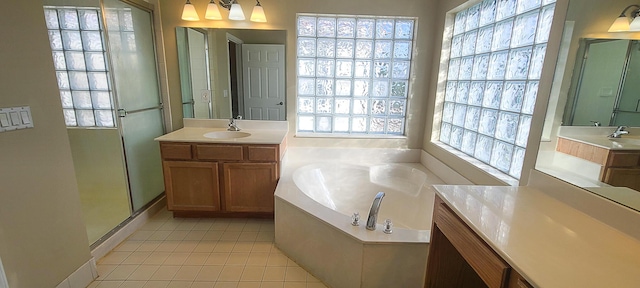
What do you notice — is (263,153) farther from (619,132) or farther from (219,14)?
(619,132)

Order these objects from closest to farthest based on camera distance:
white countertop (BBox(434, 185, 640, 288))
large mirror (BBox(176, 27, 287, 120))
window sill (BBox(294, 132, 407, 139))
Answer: white countertop (BBox(434, 185, 640, 288))
large mirror (BBox(176, 27, 287, 120))
window sill (BBox(294, 132, 407, 139))

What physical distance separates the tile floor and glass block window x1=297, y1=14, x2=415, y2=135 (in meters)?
1.24

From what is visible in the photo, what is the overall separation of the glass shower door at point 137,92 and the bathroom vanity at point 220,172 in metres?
0.31

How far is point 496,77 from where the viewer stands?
1849 millimetres

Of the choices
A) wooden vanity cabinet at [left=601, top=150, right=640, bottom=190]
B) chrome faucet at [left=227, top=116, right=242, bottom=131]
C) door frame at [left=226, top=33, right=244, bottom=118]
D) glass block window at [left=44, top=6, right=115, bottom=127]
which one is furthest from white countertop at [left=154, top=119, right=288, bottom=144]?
wooden vanity cabinet at [left=601, top=150, right=640, bottom=190]

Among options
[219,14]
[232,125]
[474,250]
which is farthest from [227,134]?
[474,250]

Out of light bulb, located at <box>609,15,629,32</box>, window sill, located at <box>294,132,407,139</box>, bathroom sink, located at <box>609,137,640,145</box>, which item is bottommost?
window sill, located at <box>294,132,407,139</box>

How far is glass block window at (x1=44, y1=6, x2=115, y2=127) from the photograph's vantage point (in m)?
1.87

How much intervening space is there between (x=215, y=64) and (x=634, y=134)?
2.85 metres

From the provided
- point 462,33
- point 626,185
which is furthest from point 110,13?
point 626,185

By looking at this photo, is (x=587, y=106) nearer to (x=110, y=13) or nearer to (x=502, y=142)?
(x=502, y=142)

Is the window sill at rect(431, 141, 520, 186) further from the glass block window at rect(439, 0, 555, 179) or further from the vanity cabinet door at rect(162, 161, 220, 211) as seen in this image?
the vanity cabinet door at rect(162, 161, 220, 211)

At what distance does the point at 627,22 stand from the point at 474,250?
103 cm

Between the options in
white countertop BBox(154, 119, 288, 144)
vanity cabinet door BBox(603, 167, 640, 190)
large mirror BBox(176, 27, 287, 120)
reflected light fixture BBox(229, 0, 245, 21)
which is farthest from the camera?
large mirror BBox(176, 27, 287, 120)
